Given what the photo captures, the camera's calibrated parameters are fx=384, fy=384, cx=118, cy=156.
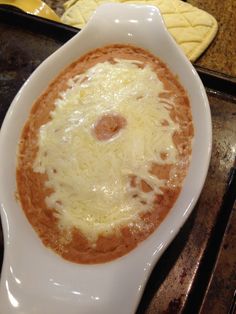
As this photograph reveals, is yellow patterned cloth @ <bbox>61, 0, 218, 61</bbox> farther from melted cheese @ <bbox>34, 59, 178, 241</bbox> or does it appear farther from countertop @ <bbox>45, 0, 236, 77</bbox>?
melted cheese @ <bbox>34, 59, 178, 241</bbox>

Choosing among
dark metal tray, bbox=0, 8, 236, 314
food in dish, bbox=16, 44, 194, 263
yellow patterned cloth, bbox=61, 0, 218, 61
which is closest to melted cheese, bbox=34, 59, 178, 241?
food in dish, bbox=16, 44, 194, 263

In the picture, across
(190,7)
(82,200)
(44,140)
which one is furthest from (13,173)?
(190,7)

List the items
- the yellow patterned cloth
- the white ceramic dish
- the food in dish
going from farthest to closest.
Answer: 1. the yellow patterned cloth
2. the food in dish
3. the white ceramic dish

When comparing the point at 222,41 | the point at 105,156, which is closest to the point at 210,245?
the point at 105,156

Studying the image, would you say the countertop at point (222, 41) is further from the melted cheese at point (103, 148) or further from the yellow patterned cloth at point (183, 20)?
the melted cheese at point (103, 148)

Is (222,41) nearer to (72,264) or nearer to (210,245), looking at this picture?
(210,245)

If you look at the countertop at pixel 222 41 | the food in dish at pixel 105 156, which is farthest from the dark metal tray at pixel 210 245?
the countertop at pixel 222 41
